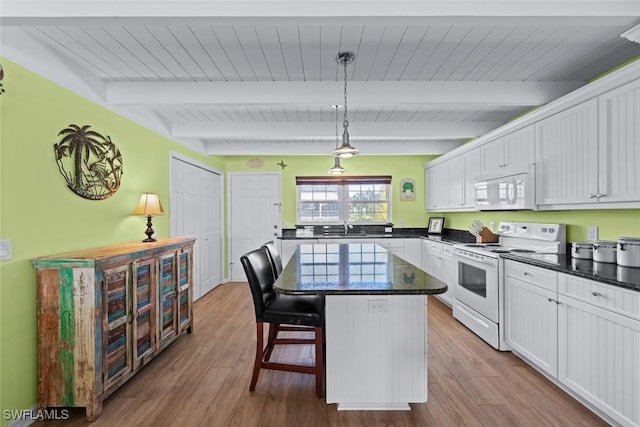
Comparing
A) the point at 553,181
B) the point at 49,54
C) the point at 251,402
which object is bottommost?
the point at 251,402

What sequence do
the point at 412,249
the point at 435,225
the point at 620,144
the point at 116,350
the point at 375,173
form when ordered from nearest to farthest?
the point at 620,144 → the point at 116,350 → the point at 412,249 → the point at 435,225 → the point at 375,173

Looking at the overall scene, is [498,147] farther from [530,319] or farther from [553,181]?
[530,319]

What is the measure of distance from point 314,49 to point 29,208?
2104mm

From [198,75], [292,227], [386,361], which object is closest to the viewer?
[386,361]

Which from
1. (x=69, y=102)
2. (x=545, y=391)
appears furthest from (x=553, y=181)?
(x=69, y=102)

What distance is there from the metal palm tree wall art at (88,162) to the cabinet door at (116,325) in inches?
29.5

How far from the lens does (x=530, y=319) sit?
2545mm

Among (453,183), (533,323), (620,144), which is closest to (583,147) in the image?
(620,144)

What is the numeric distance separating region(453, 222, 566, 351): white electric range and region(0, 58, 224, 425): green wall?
3436 millimetres

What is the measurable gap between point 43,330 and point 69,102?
159 centimetres

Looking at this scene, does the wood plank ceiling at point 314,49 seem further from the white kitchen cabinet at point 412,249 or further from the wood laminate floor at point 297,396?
the white kitchen cabinet at point 412,249

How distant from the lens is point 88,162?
8.36ft

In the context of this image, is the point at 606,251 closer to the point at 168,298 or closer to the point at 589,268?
the point at 589,268

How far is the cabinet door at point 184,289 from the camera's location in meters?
3.14
